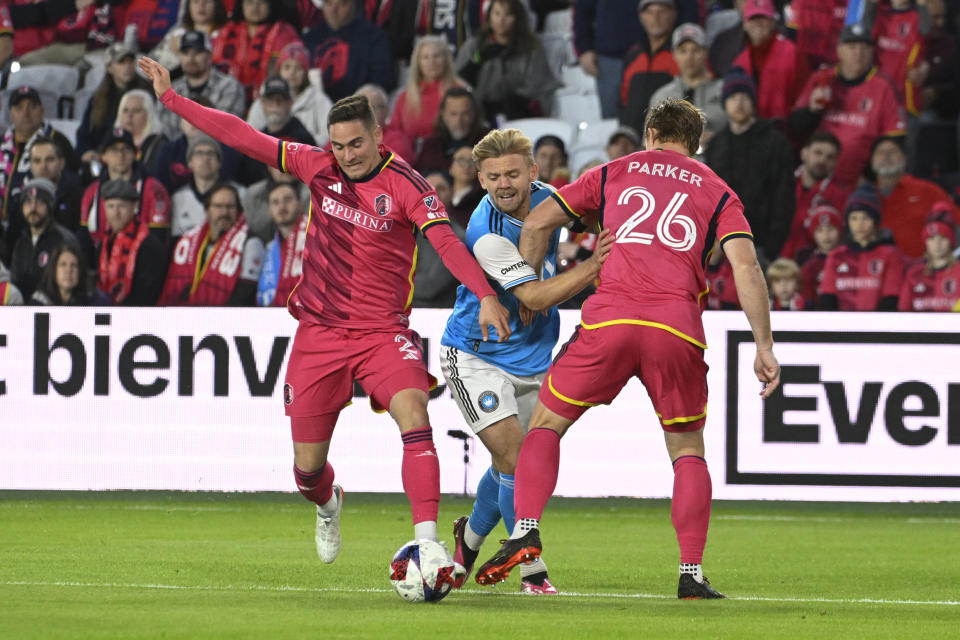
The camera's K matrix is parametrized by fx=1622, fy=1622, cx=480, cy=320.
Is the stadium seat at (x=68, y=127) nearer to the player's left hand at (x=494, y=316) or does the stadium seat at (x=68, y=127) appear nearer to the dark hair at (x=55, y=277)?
the dark hair at (x=55, y=277)

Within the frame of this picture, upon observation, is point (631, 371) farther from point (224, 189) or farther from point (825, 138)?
point (224, 189)

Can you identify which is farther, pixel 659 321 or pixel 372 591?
pixel 372 591

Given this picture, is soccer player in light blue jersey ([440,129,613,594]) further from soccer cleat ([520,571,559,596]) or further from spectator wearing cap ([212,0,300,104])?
spectator wearing cap ([212,0,300,104])

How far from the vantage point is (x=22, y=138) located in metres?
15.8

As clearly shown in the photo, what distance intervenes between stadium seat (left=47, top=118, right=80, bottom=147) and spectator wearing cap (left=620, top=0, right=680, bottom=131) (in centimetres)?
580

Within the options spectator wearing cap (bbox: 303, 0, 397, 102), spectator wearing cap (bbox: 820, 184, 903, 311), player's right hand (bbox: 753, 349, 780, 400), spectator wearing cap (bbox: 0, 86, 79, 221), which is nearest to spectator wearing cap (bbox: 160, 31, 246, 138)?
spectator wearing cap (bbox: 303, 0, 397, 102)

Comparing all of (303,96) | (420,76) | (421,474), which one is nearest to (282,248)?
(303,96)

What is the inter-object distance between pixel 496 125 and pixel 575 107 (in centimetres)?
100

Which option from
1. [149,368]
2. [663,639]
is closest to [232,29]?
[149,368]

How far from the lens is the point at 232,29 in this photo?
54.0 ft

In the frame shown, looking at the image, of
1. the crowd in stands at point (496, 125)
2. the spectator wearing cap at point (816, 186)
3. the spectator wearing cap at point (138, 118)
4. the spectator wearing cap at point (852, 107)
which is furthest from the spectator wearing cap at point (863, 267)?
the spectator wearing cap at point (138, 118)

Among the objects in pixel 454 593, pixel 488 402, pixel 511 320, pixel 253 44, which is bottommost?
pixel 454 593

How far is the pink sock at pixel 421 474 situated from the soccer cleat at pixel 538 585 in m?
0.64

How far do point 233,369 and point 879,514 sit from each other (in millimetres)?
4858
